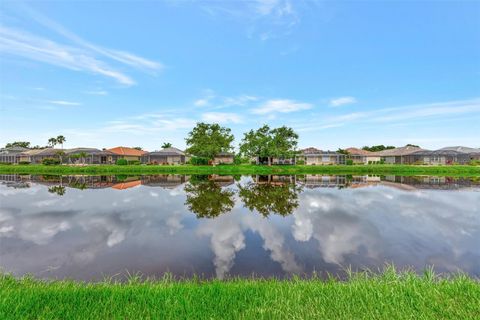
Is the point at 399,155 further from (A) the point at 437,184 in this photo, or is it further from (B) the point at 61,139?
(B) the point at 61,139

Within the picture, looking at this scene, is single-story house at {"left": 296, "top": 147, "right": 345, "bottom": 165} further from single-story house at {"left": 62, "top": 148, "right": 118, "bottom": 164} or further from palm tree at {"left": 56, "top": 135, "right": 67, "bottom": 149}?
palm tree at {"left": 56, "top": 135, "right": 67, "bottom": 149}

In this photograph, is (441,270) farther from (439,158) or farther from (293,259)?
(439,158)

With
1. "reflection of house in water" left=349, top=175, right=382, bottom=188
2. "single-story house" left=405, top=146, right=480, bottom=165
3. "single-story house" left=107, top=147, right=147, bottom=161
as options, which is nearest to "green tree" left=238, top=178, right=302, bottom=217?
"reflection of house in water" left=349, top=175, right=382, bottom=188

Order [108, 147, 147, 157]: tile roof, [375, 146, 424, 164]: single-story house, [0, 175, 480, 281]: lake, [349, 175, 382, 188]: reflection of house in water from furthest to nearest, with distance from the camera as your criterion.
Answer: [108, 147, 147, 157]: tile roof < [375, 146, 424, 164]: single-story house < [349, 175, 382, 188]: reflection of house in water < [0, 175, 480, 281]: lake

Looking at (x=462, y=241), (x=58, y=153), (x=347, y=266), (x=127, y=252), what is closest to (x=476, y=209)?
(x=462, y=241)

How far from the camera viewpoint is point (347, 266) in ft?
28.0

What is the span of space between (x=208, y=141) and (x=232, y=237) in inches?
1979

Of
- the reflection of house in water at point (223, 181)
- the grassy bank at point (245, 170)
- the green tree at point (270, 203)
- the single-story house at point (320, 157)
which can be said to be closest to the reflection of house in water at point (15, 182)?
the grassy bank at point (245, 170)

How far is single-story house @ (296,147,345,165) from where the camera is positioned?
7338 cm

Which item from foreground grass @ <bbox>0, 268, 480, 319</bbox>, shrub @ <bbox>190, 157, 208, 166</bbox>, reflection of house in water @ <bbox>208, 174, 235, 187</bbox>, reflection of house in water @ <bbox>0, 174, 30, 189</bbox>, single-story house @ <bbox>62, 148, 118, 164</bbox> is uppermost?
single-story house @ <bbox>62, 148, 118, 164</bbox>

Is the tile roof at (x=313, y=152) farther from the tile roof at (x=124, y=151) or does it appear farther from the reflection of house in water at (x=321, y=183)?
the tile roof at (x=124, y=151)

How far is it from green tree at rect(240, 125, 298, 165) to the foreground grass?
50.3m

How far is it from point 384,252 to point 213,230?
716cm

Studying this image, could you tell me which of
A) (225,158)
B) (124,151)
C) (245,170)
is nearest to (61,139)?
(124,151)
